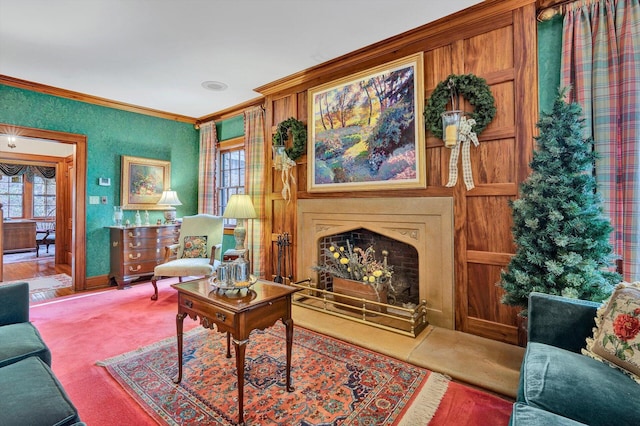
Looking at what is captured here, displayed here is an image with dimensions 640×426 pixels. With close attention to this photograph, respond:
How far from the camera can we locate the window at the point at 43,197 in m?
8.48

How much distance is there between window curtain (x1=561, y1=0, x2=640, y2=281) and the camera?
2.06 m

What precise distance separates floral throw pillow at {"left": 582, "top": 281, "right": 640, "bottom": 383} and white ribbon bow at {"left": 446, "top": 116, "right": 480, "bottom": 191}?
4.42 ft

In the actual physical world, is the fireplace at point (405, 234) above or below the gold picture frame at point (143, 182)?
below

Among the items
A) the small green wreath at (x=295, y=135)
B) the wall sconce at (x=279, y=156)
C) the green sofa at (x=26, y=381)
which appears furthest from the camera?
the wall sconce at (x=279, y=156)

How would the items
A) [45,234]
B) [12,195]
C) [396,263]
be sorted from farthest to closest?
1. [12,195]
2. [45,234]
3. [396,263]

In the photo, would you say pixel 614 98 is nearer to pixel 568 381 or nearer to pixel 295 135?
pixel 568 381

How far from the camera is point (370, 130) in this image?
128 inches

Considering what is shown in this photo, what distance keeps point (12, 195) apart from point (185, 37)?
8849mm

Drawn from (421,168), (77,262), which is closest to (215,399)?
(421,168)

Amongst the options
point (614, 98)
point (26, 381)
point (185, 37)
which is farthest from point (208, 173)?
point (614, 98)

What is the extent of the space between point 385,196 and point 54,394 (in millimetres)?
2787

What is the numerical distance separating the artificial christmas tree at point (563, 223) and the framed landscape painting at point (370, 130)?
3.27ft

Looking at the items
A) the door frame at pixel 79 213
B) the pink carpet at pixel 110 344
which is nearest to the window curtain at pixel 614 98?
the pink carpet at pixel 110 344

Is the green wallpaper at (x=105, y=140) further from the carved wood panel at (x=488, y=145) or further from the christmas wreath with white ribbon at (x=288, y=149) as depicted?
→ the carved wood panel at (x=488, y=145)
